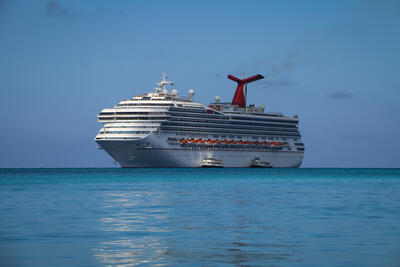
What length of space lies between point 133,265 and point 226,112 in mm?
114286

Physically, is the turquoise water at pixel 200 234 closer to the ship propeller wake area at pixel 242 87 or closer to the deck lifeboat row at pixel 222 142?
the deck lifeboat row at pixel 222 142

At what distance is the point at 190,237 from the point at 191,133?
3775 inches

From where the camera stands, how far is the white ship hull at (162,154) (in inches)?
4102

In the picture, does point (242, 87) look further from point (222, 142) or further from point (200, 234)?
point (200, 234)

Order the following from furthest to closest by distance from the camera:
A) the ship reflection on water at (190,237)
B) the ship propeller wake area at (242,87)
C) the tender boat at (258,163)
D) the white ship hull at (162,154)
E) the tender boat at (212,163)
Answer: the ship propeller wake area at (242,87)
the tender boat at (258,163)
the tender boat at (212,163)
the white ship hull at (162,154)
the ship reflection on water at (190,237)

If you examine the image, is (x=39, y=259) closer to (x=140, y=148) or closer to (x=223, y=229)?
(x=223, y=229)

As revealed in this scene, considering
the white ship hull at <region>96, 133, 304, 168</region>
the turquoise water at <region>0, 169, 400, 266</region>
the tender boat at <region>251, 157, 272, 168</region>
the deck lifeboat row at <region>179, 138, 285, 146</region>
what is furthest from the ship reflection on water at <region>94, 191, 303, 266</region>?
the tender boat at <region>251, 157, 272, 168</region>

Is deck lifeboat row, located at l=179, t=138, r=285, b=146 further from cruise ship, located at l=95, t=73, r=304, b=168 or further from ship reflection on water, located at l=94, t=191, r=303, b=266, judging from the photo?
ship reflection on water, located at l=94, t=191, r=303, b=266

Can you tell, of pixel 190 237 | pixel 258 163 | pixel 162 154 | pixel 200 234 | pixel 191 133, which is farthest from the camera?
pixel 258 163

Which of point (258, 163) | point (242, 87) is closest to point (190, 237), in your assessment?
point (258, 163)

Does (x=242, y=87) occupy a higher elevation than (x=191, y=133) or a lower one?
higher

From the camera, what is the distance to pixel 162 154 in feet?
351

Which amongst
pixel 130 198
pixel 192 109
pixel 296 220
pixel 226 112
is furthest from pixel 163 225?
pixel 226 112

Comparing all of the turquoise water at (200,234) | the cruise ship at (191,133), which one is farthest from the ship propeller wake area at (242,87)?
the turquoise water at (200,234)
